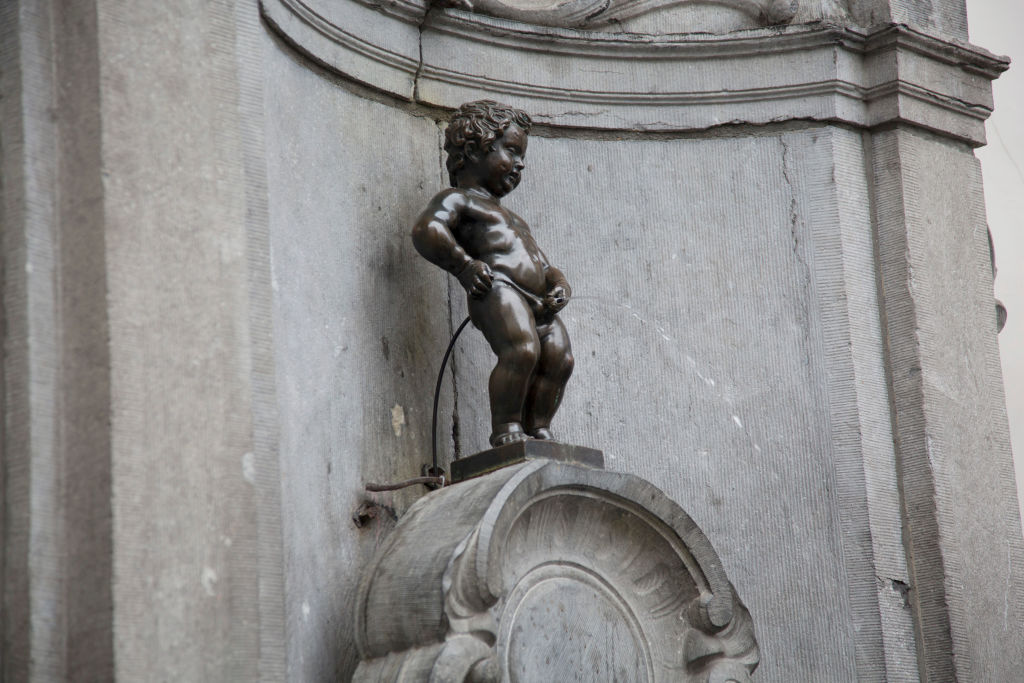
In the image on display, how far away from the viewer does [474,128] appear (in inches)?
Result: 155

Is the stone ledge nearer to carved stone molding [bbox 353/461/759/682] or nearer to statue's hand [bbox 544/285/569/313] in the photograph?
carved stone molding [bbox 353/461/759/682]

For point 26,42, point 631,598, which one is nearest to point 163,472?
point 26,42

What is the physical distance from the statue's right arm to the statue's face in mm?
132

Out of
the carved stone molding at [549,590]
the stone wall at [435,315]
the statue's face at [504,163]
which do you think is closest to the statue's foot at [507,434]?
the carved stone molding at [549,590]

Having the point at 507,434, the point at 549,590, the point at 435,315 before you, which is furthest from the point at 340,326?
the point at 549,590

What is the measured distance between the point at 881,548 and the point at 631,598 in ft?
3.15

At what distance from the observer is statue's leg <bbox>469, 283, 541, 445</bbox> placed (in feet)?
12.2

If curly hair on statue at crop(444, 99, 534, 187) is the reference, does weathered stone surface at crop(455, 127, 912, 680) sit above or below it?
below

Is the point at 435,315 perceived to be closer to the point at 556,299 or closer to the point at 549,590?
the point at 556,299

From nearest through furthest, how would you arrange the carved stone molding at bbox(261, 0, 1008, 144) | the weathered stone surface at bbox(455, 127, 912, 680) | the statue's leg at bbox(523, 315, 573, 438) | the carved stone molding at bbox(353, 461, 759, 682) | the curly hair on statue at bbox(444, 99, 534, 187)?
1. the carved stone molding at bbox(353, 461, 759, 682)
2. the statue's leg at bbox(523, 315, 573, 438)
3. the curly hair on statue at bbox(444, 99, 534, 187)
4. the weathered stone surface at bbox(455, 127, 912, 680)
5. the carved stone molding at bbox(261, 0, 1008, 144)

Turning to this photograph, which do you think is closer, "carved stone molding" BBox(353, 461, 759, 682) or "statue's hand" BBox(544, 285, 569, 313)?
"carved stone molding" BBox(353, 461, 759, 682)

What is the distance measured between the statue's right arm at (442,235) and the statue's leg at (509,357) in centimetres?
11

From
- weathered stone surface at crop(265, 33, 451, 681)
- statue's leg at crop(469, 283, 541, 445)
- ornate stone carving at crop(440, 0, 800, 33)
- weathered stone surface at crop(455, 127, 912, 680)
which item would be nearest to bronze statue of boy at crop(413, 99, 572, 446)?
statue's leg at crop(469, 283, 541, 445)

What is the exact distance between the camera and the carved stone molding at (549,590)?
3271 mm
